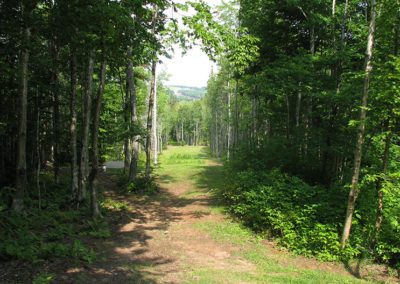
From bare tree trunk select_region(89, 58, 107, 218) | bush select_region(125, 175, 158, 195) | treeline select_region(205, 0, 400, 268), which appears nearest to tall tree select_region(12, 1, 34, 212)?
bare tree trunk select_region(89, 58, 107, 218)

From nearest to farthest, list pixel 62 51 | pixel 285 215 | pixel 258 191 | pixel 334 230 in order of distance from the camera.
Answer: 1. pixel 334 230
2. pixel 285 215
3. pixel 258 191
4. pixel 62 51

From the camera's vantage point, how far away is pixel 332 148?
8.84 metres

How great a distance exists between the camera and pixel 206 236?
7727mm

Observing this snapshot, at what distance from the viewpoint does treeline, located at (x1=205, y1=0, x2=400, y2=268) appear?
19.8 ft

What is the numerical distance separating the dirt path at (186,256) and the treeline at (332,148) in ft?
3.12

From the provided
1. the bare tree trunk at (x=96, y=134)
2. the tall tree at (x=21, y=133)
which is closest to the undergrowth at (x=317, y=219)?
the bare tree trunk at (x=96, y=134)

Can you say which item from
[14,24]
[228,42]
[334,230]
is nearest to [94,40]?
[14,24]

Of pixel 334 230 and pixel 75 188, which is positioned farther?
pixel 75 188

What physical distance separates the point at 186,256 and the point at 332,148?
6.48 metres

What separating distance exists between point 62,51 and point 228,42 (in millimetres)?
8944

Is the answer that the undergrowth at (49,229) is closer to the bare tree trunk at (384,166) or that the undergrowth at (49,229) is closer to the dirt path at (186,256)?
the dirt path at (186,256)

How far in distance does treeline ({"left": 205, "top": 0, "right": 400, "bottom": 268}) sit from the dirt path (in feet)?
3.12

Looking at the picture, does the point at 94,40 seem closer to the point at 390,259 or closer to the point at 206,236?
the point at 206,236

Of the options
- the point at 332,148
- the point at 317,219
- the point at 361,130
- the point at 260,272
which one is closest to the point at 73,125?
the point at 260,272
